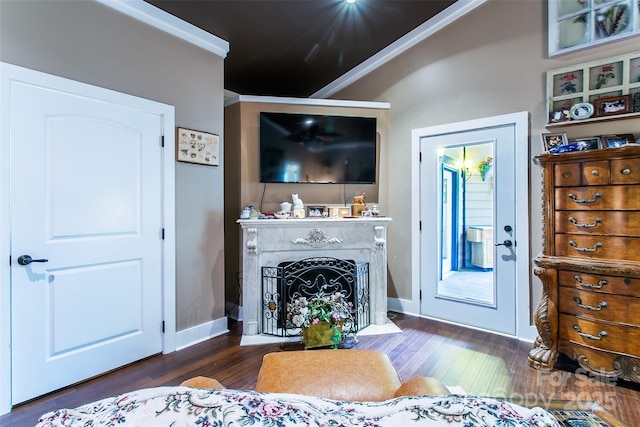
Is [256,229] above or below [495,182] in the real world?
below

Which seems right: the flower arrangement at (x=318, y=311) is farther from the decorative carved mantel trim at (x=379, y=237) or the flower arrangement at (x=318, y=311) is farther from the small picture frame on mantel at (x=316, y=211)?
the small picture frame on mantel at (x=316, y=211)

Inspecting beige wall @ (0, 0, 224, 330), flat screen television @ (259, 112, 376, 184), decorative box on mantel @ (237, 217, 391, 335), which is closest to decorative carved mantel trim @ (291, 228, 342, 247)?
decorative box on mantel @ (237, 217, 391, 335)

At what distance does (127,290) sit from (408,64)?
11.9 ft

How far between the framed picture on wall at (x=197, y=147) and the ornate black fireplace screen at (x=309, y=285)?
1206 millimetres

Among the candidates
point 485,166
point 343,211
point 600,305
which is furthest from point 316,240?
point 600,305

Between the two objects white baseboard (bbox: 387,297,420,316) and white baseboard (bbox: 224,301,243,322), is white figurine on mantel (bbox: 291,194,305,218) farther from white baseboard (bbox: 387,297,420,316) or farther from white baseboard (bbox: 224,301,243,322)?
white baseboard (bbox: 387,297,420,316)

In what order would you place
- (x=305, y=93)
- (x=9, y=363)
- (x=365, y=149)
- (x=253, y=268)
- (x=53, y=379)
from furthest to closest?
(x=305, y=93)
(x=365, y=149)
(x=253, y=268)
(x=53, y=379)
(x=9, y=363)

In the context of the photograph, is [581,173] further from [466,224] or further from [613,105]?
[466,224]

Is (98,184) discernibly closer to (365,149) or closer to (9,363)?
(9,363)

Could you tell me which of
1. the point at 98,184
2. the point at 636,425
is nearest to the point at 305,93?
the point at 98,184

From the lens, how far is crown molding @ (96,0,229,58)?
7.92 feet

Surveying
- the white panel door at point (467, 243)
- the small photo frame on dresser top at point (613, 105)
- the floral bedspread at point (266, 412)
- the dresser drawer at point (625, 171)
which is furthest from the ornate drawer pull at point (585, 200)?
the floral bedspread at point (266, 412)

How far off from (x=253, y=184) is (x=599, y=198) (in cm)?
298

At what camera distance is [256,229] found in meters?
3.04
